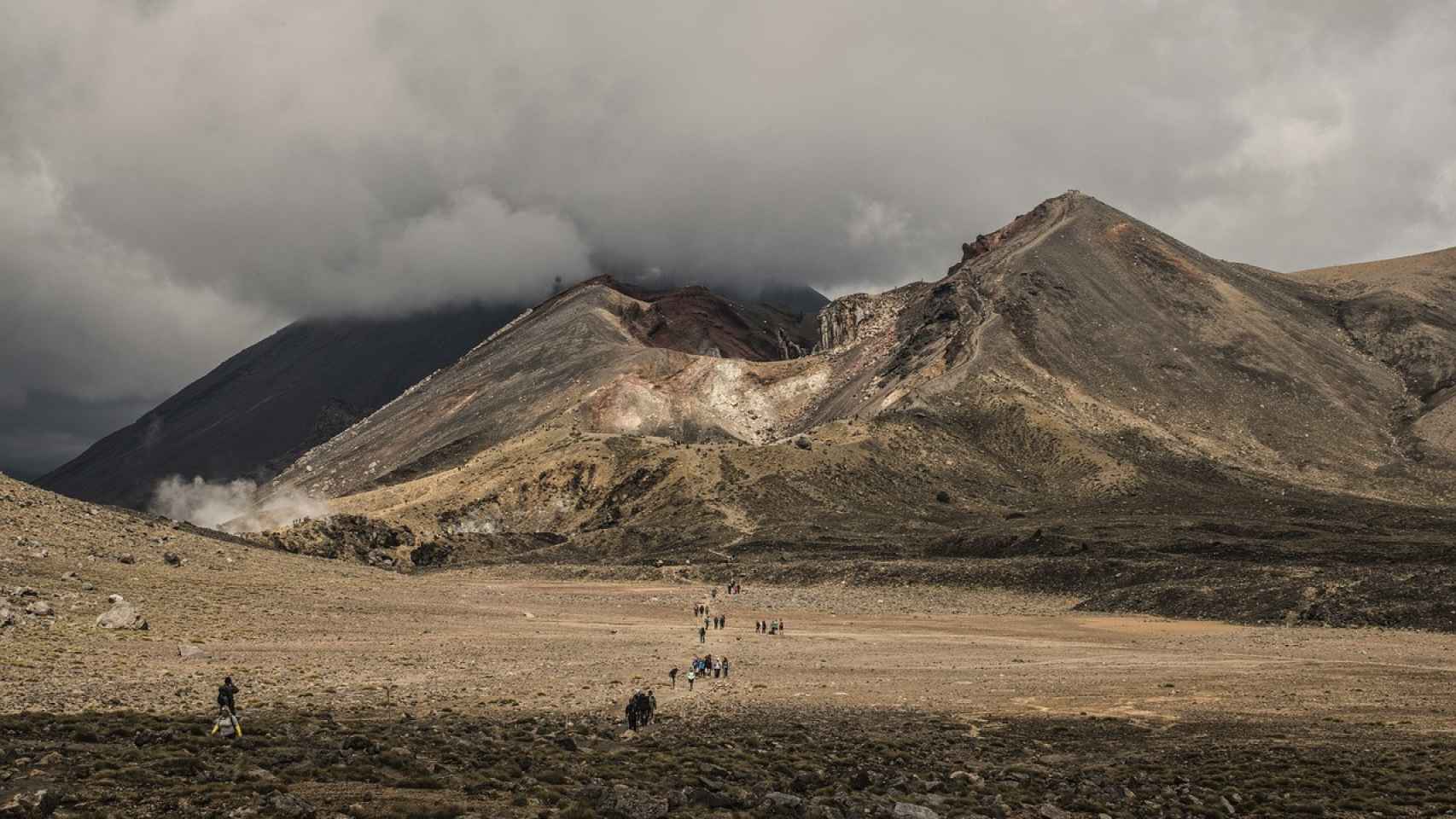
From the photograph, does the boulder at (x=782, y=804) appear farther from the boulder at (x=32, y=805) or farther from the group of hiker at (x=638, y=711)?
the boulder at (x=32, y=805)

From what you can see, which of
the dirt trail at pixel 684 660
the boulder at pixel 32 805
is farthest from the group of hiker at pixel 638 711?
the boulder at pixel 32 805

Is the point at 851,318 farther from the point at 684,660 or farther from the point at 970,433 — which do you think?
the point at 684,660

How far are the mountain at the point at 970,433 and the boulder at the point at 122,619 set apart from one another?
221 ft

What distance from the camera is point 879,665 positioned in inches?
1672

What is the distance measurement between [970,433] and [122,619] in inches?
4246

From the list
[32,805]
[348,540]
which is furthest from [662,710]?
[348,540]

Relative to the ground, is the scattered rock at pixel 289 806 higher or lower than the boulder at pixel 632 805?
higher

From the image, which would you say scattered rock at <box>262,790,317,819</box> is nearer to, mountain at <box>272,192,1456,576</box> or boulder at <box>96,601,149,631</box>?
boulder at <box>96,601,149,631</box>

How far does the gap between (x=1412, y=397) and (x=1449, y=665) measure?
127 m

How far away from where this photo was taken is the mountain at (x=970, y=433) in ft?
351

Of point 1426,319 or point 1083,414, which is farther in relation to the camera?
point 1426,319

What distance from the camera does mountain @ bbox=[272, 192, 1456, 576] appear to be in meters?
107

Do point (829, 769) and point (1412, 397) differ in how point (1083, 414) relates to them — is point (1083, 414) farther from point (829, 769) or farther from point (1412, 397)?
point (829, 769)

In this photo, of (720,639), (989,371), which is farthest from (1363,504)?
(720,639)
